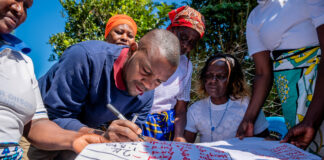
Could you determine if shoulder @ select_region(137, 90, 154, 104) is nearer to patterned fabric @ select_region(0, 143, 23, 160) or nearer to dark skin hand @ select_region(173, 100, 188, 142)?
dark skin hand @ select_region(173, 100, 188, 142)

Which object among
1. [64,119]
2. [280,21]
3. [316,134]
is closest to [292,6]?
[280,21]

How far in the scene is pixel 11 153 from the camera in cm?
85

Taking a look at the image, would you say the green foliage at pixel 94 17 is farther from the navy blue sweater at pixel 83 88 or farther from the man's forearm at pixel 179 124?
the navy blue sweater at pixel 83 88

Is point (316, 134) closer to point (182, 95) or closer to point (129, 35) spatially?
point (182, 95)

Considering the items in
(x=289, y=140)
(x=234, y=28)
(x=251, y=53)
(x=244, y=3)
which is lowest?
(x=289, y=140)

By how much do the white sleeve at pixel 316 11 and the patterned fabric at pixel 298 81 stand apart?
6.3 inches

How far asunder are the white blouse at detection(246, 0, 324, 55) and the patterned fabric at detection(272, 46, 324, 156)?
0.25 feet

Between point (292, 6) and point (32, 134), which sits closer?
point (32, 134)

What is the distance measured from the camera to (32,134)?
3.46 ft

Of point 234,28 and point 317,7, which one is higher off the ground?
point 234,28

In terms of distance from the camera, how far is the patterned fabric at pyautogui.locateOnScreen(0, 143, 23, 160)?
0.82m

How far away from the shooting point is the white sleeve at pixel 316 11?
4.11 feet

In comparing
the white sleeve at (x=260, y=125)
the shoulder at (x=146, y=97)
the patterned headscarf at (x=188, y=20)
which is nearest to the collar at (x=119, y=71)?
the shoulder at (x=146, y=97)

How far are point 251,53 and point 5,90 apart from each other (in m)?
1.65
